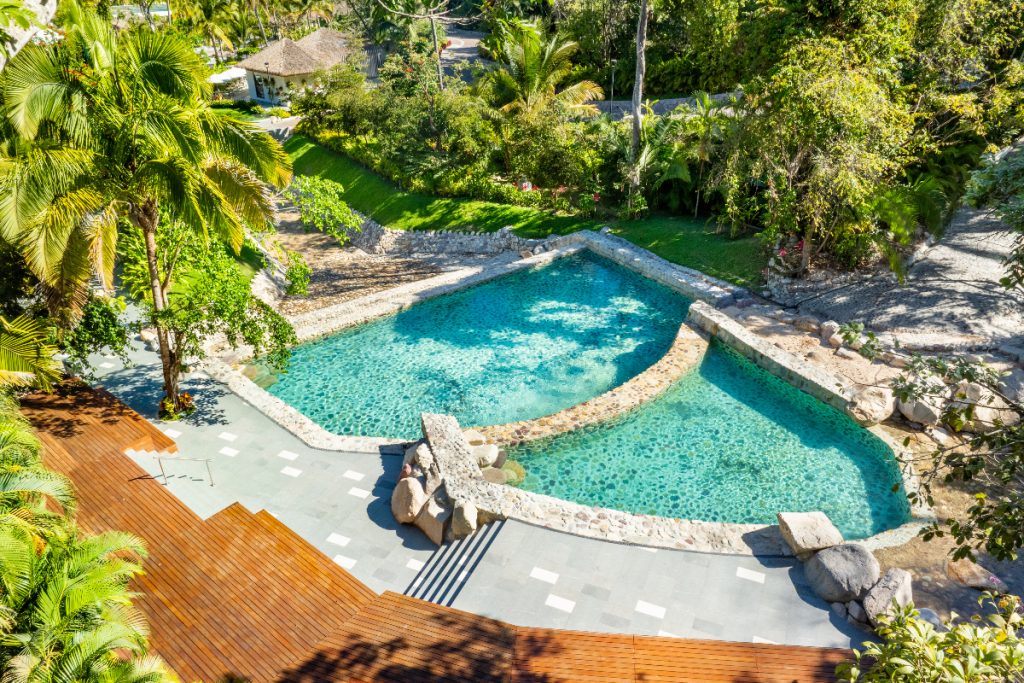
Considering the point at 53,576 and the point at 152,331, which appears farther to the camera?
the point at 152,331

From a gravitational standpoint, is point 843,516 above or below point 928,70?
below

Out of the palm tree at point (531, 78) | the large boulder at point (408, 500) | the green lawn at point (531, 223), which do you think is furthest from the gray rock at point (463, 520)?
the palm tree at point (531, 78)

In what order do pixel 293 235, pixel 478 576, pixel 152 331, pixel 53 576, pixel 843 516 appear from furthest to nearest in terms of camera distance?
pixel 293 235 < pixel 152 331 < pixel 843 516 < pixel 478 576 < pixel 53 576

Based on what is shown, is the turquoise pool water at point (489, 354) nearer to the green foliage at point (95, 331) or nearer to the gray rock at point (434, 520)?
the gray rock at point (434, 520)

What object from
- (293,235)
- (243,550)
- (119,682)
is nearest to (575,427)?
(243,550)

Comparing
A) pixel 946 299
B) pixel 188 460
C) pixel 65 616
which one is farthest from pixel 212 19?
pixel 65 616

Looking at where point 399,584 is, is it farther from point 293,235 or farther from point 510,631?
point 293,235
